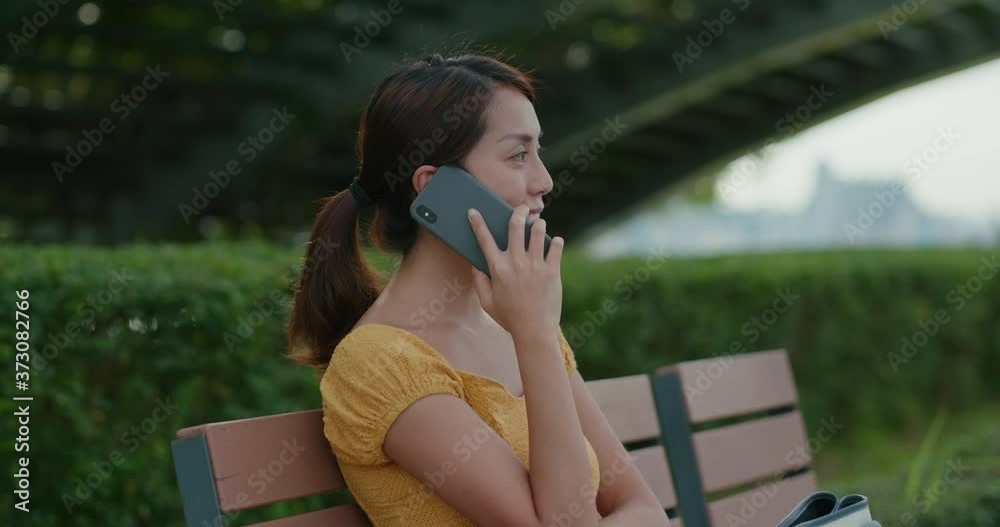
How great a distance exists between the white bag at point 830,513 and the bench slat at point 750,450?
78 centimetres

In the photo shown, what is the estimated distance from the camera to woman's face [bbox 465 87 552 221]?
2.09 meters

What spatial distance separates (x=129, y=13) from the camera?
32.0 ft

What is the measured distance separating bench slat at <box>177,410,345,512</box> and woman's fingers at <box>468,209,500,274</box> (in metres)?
0.44

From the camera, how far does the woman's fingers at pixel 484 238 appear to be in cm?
196

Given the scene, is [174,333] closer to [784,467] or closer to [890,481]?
[784,467]

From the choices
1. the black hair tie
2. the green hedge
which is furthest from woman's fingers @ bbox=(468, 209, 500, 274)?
the green hedge

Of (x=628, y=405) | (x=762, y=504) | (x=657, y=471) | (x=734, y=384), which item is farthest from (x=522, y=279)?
(x=762, y=504)

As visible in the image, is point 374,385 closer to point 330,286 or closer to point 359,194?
point 330,286

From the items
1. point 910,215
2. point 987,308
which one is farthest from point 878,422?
point 910,215

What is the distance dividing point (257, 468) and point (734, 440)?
156cm

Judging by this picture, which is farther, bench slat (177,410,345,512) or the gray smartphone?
the gray smartphone

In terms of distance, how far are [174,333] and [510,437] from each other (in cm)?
153

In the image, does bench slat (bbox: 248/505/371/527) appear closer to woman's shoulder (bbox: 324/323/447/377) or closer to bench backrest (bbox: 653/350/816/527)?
woman's shoulder (bbox: 324/323/447/377)

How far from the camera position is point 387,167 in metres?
2.14
